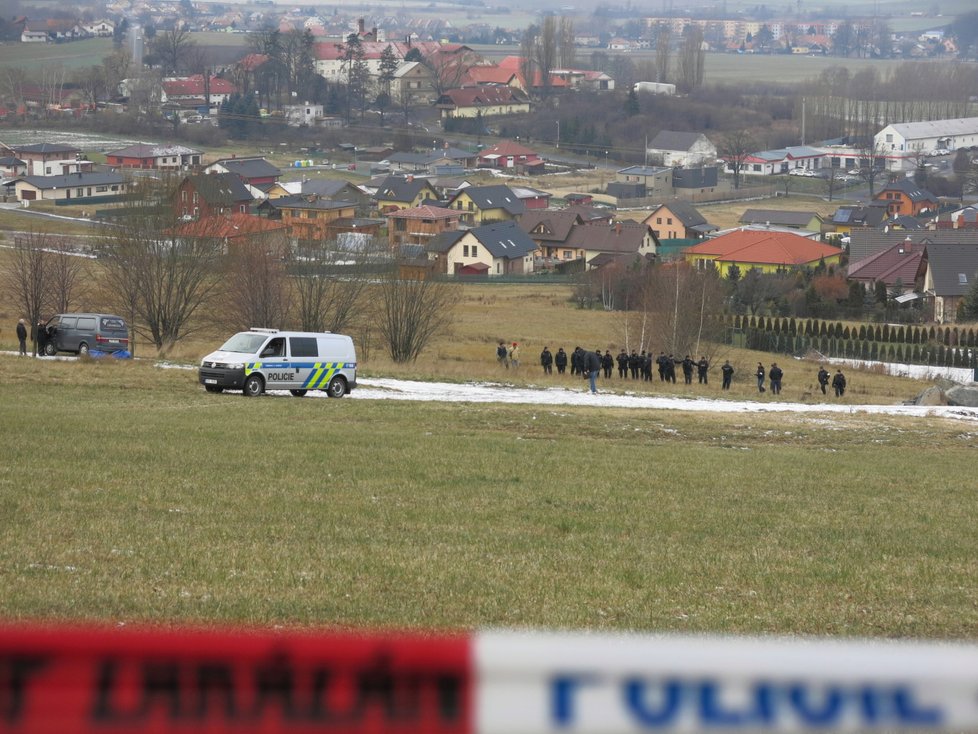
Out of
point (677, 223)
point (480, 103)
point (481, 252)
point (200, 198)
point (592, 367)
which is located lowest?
point (481, 252)

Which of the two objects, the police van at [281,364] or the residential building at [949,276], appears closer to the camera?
the police van at [281,364]

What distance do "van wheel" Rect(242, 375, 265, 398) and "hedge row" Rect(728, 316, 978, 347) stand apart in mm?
39379

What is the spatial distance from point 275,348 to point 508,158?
419 feet

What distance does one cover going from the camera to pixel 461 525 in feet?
40.7

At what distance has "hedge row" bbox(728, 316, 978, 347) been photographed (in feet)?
203

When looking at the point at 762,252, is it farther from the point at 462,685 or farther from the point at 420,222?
the point at 462,685

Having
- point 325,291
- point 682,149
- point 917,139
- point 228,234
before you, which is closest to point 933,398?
point 325,291

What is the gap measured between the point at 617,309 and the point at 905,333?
685 inches

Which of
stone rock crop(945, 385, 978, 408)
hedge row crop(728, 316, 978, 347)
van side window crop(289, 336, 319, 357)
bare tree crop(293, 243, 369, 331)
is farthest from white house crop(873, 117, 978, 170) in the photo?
van side window crop(289, 336, 319, 357)

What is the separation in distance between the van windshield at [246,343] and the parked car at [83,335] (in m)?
8.21

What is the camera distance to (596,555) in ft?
36.4

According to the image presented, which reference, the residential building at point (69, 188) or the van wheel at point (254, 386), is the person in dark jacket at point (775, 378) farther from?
the residential building at point (69, 188)

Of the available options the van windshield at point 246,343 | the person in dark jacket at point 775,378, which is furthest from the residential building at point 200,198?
the person in dark jacket at point 775,378

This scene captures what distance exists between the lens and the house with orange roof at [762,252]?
89.4 meters
